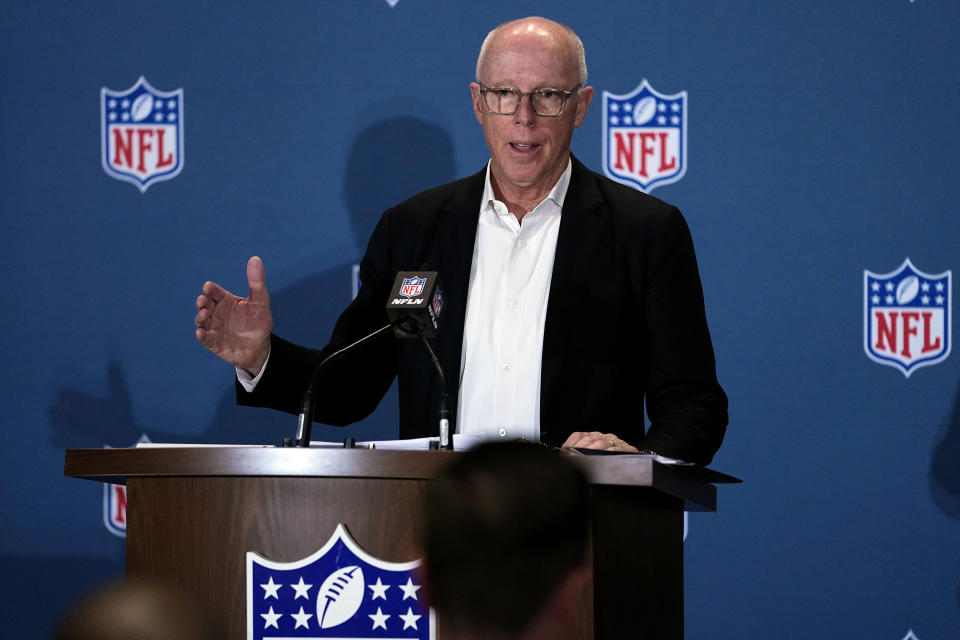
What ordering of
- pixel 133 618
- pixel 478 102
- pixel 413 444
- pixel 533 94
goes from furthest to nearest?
pixel 478 102 < pixel 533 94 < pixel 413 444 < pixel 133 618

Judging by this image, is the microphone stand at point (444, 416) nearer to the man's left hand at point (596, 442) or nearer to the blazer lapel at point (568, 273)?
the man's left hand at point (596, 442)

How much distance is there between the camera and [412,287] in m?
2.04

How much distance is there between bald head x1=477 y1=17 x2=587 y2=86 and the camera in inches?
110

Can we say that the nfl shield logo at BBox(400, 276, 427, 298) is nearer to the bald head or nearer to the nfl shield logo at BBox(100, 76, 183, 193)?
the bald head

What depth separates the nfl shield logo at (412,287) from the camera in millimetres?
2029

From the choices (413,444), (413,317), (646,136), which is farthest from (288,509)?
(646,136)

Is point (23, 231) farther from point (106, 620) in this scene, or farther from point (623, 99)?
point (106, 620)

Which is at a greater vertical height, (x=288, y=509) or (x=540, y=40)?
(x=540, y=40)

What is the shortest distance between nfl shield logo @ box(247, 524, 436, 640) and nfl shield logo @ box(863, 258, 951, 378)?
215cm

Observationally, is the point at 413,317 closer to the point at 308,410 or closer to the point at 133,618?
the point at 308,410

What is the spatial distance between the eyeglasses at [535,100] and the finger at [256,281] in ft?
2.65

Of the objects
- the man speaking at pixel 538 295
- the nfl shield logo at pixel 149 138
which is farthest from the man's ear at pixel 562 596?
the nfl shield logo at pixel 149 138

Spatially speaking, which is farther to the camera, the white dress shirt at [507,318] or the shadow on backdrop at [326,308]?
the shadow on backdrop at [326,308]

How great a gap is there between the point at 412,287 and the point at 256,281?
0.39 m
